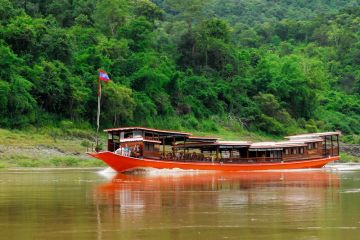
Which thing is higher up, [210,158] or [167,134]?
[167,134]

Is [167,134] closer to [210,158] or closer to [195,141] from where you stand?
[195,141]

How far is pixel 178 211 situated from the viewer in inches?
821

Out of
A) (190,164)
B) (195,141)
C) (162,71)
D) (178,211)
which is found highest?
(162,71)

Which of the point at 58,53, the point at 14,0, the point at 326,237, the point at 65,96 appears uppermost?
the point at 14,0

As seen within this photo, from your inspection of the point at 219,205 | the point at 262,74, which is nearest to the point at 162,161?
the point at 219,205

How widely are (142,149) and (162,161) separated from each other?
1.73 m

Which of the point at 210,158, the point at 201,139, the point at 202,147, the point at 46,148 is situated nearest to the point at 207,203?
the point at 201,139

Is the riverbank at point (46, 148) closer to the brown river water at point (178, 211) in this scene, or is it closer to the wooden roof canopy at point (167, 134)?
the wooden roof canopy at point (167, 134)

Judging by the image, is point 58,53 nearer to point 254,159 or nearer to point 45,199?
point 254,159

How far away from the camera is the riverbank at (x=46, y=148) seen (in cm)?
4916

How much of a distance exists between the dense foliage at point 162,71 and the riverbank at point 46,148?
2.38m

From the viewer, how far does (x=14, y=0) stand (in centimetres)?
7894

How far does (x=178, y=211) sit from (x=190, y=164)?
86.3 feet

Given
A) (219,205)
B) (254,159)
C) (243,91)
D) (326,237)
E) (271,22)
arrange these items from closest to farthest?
(326,237), (219,205), (254,159), (243,91), (271,22)
